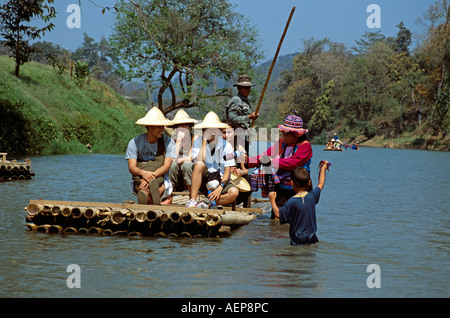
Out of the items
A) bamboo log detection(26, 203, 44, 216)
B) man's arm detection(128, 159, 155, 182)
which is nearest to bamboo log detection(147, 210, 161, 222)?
man's arm detection(128, 159, 155, 182)

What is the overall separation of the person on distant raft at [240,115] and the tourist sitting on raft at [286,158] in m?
1.07

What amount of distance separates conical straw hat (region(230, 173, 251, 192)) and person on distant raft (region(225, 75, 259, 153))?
570mm

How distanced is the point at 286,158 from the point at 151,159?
1987 millimetres

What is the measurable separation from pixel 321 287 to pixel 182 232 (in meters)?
2.89

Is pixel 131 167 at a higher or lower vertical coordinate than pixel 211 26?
lower

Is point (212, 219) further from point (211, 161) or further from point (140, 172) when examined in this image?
point (140, 172)

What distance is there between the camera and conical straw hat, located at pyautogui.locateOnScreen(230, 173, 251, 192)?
9.89 meters

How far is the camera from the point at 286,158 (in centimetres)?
895

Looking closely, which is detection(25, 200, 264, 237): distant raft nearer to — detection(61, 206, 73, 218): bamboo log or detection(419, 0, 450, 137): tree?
detection(61, 206, 73, 218): bamboo log

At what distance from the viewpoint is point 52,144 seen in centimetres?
3131

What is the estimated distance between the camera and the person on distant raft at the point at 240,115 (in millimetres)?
10328
